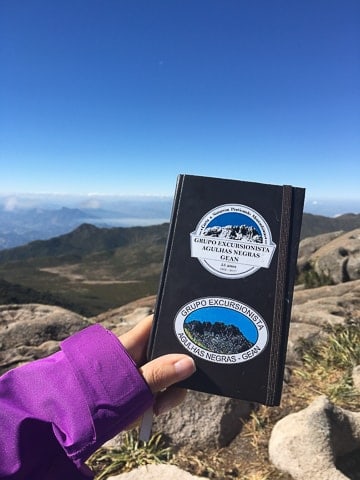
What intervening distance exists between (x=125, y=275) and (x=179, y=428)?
195 meters

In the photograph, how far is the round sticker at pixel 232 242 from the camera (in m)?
3.07

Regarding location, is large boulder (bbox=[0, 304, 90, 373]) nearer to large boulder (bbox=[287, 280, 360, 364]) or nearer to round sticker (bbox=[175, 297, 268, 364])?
large boulder (bbox=[287, 280, 360, 364])

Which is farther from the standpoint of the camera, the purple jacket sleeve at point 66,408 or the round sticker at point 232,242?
the round sticker at point 232,242

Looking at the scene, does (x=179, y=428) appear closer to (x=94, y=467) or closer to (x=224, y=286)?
(x=94, y=467)

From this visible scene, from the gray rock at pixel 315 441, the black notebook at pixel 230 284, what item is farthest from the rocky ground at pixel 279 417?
the black notebook at pixel 230 284

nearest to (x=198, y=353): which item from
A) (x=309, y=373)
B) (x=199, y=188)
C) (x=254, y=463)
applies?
(x=199, y=188)

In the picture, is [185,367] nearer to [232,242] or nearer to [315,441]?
[232,242]

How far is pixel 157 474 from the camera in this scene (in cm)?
488

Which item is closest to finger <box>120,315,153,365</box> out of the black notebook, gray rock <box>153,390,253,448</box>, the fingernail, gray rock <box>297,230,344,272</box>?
the black notebook

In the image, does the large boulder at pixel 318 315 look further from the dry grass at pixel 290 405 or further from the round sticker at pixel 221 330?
the round sticker at pixel 221 330

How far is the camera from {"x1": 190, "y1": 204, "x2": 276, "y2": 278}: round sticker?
3.07 meters

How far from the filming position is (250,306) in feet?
9.89

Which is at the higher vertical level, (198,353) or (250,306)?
(250,306)

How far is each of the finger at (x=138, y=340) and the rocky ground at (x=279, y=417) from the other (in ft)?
8.33
